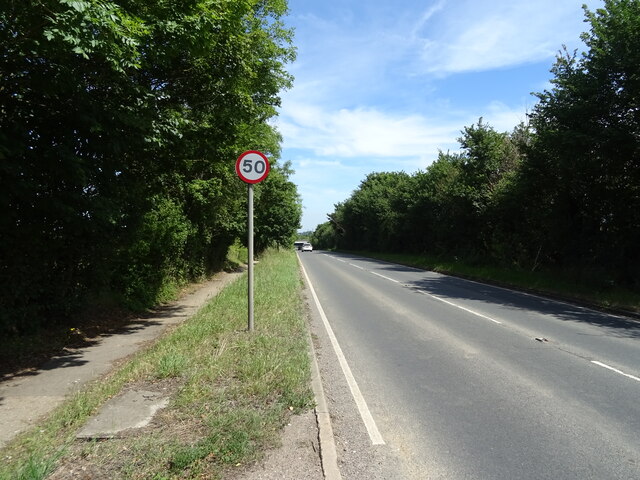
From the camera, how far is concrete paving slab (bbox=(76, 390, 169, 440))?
4.10 m

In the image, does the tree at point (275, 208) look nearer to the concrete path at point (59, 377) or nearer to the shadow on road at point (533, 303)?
the shadow on road at point (533, 303)

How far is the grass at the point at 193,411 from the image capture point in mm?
3512

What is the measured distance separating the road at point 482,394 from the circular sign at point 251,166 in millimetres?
3235

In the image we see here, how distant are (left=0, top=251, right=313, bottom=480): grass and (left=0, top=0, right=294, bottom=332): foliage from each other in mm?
2494

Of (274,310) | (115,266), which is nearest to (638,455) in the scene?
(274,310)

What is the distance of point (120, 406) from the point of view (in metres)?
4.71

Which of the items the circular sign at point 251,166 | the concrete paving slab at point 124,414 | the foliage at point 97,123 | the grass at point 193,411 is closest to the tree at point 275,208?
the foliage at point 97,123

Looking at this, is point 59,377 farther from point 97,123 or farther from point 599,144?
point 599,144

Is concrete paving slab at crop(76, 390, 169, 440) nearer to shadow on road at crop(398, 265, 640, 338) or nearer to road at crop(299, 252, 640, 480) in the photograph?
road at crop(299, 252, 640, 480)

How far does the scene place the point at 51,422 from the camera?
4.50m

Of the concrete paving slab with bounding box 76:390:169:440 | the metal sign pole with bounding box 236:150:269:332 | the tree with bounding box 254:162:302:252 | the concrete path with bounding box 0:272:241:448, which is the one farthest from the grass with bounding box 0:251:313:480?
the tree with bounding box 254:162:302:252

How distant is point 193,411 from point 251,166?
4680 millimetres

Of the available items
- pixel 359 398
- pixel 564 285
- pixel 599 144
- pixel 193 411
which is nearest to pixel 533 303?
pixel 564 285

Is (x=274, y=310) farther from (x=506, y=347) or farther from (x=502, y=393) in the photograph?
(x=502, y=393)
